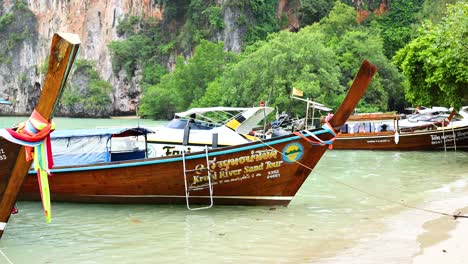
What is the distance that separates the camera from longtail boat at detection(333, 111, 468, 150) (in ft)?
75.5

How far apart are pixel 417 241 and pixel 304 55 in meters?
28.4

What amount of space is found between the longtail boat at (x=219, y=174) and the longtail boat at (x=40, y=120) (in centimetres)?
440

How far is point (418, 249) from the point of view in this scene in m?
8.11

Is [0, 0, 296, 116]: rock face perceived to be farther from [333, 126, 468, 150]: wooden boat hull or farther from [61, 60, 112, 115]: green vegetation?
[333, 126, 468, 150]: wooden boat hull

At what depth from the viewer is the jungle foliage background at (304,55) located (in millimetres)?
20312

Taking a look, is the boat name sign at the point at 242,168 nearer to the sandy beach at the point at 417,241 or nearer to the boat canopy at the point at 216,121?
the sandy beach at the point at 417,241

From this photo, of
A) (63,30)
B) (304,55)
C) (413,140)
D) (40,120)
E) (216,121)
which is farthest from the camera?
(63,30)

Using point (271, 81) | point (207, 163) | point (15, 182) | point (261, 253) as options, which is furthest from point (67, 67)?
point (271, 81)

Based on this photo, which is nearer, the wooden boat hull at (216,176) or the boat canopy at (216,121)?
the wooden boat hull at (216,176)

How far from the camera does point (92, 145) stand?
42.5ft

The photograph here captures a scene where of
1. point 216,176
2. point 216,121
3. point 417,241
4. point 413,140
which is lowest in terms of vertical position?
point 417,241

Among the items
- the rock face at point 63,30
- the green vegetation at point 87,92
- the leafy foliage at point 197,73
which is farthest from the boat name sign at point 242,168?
the green vegetation at point 87,92

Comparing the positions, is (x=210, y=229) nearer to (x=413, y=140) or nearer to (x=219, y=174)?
(x=219, y=174)

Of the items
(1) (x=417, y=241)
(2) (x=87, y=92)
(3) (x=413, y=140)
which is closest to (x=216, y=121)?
(1) (x=417, y=241)
